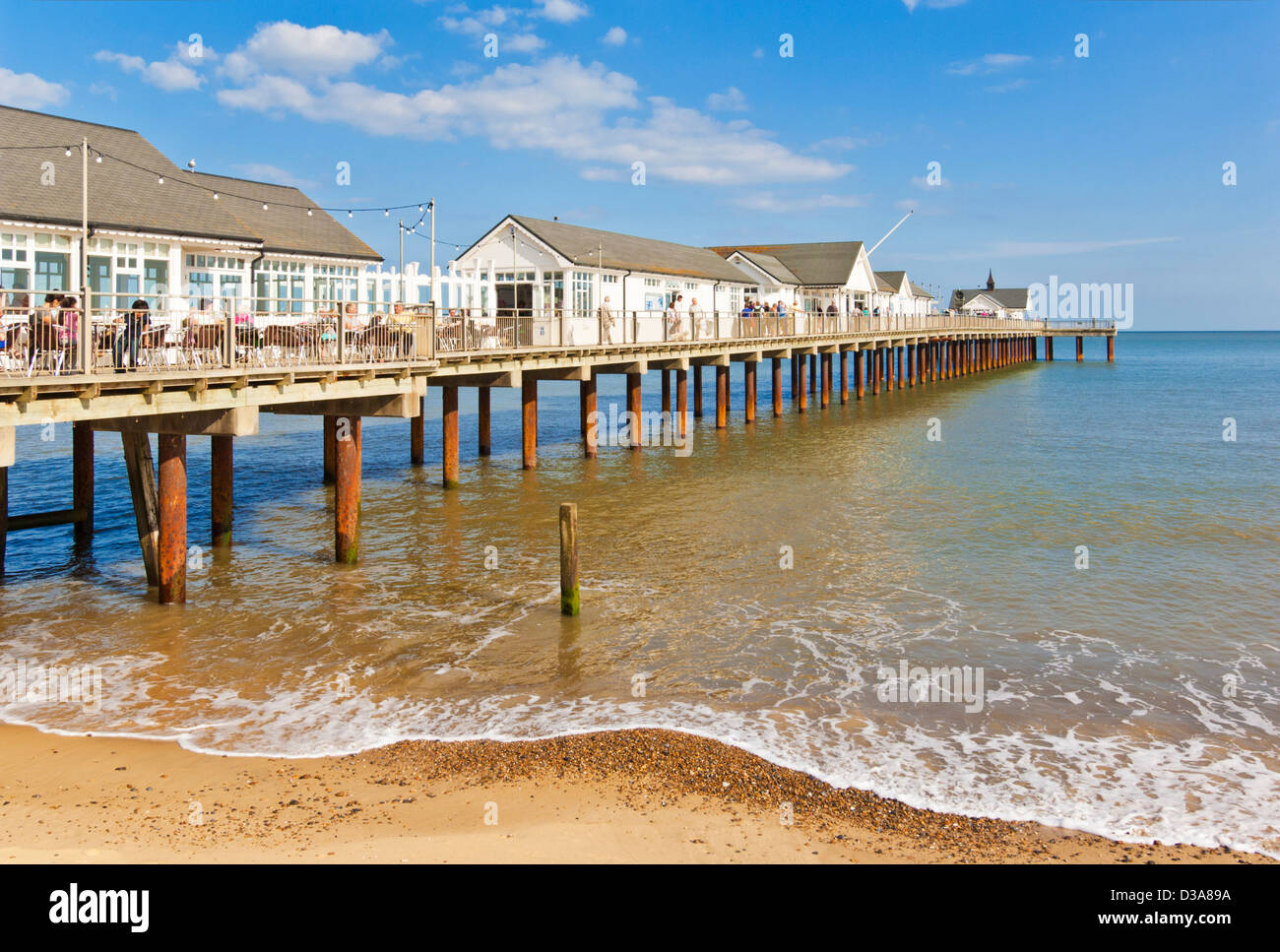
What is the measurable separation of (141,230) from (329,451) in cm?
723

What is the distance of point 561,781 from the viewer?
931 cm

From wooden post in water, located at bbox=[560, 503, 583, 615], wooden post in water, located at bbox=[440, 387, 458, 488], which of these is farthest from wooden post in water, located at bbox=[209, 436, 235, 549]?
wooden post in water, located at bbox=[560, 503, 583, 615]

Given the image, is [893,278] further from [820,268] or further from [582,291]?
[582,291]

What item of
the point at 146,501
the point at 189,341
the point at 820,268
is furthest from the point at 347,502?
the point at 820,268

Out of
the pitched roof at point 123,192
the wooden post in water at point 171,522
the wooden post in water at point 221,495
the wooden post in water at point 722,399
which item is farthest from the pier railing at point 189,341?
the wooden post in water at point 722,399

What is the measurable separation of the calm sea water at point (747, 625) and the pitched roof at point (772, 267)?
2694 centimetres

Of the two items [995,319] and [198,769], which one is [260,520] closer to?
[198,769]

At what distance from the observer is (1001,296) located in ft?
445

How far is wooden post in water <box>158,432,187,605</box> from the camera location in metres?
14.8

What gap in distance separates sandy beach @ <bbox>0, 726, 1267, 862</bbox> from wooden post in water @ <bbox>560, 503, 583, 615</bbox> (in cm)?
419
